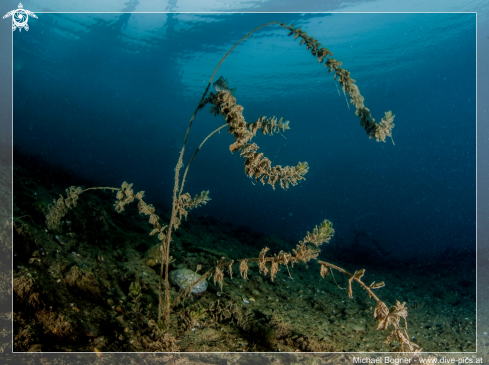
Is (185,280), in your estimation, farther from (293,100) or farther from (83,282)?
(293,100)

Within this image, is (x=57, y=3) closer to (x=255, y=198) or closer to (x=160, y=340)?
(x=160, y=340)

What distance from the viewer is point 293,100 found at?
41.0m

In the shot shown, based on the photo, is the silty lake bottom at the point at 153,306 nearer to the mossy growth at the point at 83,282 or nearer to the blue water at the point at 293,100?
the mossy growth at the point at 83,282

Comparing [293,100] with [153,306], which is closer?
[153,306]

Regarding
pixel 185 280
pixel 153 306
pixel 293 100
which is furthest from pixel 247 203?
pixel 153 306

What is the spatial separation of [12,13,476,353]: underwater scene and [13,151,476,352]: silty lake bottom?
3 centimetres

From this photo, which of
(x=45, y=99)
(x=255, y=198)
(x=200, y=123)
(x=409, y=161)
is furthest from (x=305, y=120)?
(x=45, y=99)

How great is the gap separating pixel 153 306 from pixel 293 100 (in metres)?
41.5

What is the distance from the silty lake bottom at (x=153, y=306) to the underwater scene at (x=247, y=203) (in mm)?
28

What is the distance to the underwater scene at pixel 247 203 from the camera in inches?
108

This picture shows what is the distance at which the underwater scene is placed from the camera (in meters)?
2.73

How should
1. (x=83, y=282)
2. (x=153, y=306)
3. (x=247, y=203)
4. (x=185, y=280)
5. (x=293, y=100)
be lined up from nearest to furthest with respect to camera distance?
(x=83, y=282)
(x=153, y=306)
(x=185, y=280)
(x=293, y=100)
(x=247, y=203)

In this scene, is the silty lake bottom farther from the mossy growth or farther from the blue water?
the blue water

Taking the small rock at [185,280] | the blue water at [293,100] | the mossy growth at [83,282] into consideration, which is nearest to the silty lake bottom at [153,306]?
the mossy growth at [83,282]
